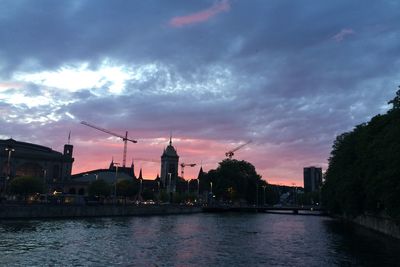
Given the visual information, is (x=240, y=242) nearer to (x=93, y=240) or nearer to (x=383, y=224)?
(x=93, y=240)

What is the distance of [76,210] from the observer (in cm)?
11325

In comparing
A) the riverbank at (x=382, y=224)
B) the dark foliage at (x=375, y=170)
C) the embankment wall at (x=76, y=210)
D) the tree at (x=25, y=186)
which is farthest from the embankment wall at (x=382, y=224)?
the tree at (x=25, y=186)

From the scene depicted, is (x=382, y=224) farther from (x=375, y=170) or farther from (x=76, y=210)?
(x=76, y=210)

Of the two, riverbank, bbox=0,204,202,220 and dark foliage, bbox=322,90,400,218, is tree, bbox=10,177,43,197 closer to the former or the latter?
riverbank, bbox=0,204,202,220

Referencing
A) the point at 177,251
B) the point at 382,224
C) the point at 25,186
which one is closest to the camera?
the point at 177,251

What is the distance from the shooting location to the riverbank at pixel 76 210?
9237 centimetres

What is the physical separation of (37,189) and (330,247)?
126 metres

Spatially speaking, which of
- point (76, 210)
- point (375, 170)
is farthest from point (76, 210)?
point (375, 170)

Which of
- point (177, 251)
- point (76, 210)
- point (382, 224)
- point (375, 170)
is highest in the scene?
point (375, 170)

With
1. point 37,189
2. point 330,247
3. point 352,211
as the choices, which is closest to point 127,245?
point 330,247

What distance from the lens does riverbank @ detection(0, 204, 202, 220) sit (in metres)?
92.4

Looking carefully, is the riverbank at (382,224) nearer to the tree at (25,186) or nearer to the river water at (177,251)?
the river water at (177,251)

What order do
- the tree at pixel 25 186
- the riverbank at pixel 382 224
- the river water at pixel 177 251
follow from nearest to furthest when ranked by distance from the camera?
the river water at pixel 177 251 < the riverbank at pixel 382 224 < the tree at pixel 25 186

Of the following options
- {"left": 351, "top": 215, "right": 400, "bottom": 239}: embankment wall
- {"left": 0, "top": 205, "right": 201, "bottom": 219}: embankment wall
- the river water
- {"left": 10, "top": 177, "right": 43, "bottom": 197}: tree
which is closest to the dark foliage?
{"left": 351, "top": 215, "right": 400, "bottom": 239}: embankment wall
